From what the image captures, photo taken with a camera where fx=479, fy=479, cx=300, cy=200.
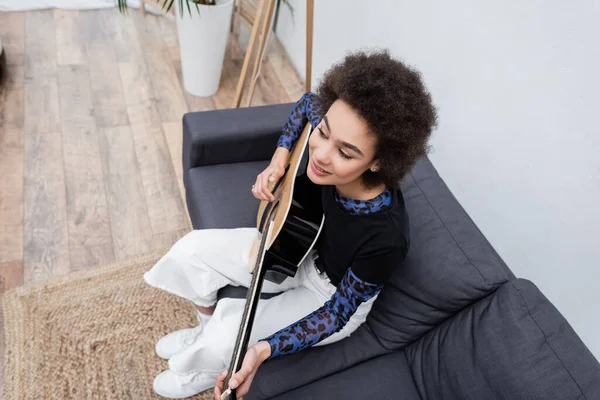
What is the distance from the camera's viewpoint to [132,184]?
2.13 metres

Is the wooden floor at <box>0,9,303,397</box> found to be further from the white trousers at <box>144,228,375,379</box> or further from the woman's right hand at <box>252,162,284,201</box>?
the woman's right hand at <box>252,162,284,201</box>

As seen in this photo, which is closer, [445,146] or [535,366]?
[535,366]

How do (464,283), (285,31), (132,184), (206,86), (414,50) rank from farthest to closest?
(285,31) → (206,86) → (132,184) → (414,50) → (464,283)

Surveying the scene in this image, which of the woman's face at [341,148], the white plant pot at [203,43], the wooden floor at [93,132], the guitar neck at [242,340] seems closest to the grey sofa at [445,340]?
the guitar neck at [242,340]

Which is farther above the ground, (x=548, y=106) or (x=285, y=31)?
(x=548, y=106)

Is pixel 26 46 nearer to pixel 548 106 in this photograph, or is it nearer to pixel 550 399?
pixel 548 106

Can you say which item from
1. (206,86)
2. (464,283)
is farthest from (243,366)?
(206,86)

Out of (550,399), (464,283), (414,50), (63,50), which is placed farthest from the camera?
(63,50)

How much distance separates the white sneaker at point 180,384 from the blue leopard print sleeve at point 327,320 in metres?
0.41

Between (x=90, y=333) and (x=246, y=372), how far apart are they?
839 millimetres

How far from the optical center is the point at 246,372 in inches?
40.6

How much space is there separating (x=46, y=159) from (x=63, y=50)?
3.15 feet

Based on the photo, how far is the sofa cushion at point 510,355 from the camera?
104 cm

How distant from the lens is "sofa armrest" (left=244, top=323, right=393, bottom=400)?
4.04 ft
